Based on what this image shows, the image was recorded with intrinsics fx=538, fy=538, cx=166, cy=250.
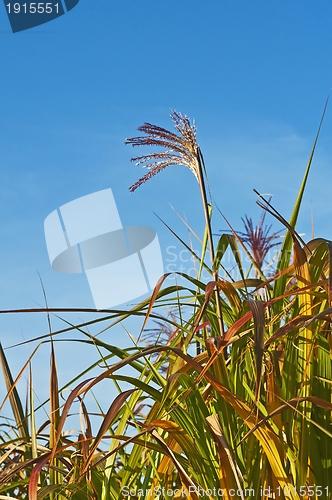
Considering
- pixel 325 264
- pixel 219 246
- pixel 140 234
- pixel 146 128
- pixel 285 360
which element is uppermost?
pixel 140 234

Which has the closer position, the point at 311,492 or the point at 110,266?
the point at 311,492

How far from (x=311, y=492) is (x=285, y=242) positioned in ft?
1.89

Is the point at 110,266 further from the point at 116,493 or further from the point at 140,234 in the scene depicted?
the point at 116,493

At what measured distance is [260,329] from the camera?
905mm

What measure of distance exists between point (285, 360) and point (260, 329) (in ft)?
1.12

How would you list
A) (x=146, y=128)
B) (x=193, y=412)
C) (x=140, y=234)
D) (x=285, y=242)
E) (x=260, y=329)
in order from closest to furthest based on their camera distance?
(x=260, y=329)
(x=193, y=412)
(x=285, y=242)
(x=146, y=128)
(x=140, y=234)

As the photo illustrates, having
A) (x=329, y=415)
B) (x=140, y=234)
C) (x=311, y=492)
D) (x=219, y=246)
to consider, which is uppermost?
(x=140, y=234)

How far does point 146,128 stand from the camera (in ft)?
5.16

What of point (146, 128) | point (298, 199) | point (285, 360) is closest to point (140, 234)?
point (146, 128)

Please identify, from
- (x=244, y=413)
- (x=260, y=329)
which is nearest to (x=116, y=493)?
(x=244, y=413)

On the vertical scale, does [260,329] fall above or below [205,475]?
above

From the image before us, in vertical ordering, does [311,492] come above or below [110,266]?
below

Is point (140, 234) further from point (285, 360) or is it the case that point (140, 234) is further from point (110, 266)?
point (285, 360)

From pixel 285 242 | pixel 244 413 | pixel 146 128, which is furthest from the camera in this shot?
pixel 146 128
